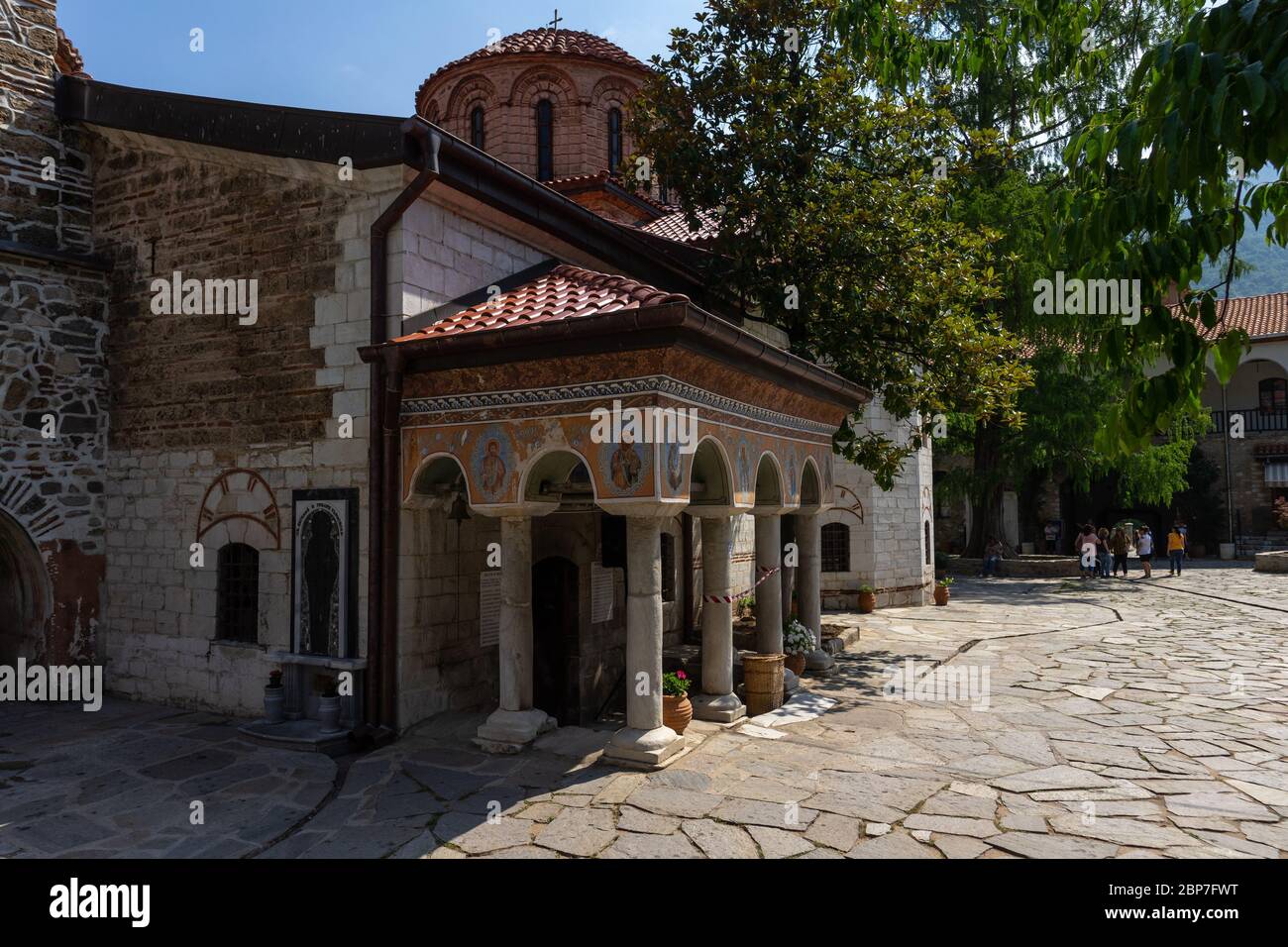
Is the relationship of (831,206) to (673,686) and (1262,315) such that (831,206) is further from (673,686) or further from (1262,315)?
(1262,315)

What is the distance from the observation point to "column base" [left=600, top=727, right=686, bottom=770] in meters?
6.23

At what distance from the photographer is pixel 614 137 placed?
57.1 ft

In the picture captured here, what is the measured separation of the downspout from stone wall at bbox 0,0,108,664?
3993 mm

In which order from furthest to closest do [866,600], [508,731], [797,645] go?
[866,600] < [797,645] < [508,731]

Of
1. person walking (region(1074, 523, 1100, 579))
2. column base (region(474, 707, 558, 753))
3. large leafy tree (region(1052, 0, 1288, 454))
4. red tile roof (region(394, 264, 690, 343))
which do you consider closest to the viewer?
large leafy tree (region(1052, 0, 1288, 454))

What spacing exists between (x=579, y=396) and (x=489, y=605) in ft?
8.79

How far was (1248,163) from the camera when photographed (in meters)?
2.71

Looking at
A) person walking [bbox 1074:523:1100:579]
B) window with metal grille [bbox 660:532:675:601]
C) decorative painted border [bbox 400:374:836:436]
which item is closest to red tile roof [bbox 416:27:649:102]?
window with metal grille [bbox 660:532:675:601]

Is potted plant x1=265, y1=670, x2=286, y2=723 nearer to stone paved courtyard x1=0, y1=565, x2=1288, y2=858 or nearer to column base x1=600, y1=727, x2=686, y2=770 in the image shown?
stone paved courtyard x1=0, y1=565, x2=1288, y2=858

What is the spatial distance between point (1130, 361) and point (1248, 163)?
29.7 inches

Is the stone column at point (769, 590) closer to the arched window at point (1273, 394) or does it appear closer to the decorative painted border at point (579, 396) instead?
the decorative painted border at point (579, 396)

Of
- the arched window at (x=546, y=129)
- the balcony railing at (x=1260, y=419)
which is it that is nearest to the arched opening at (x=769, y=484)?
the arched window at (x=546, y=129)

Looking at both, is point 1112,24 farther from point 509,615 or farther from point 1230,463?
point 509,615

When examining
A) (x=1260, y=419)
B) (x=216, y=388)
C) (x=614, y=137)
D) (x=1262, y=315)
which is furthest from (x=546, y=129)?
(x=1262, y=315)
